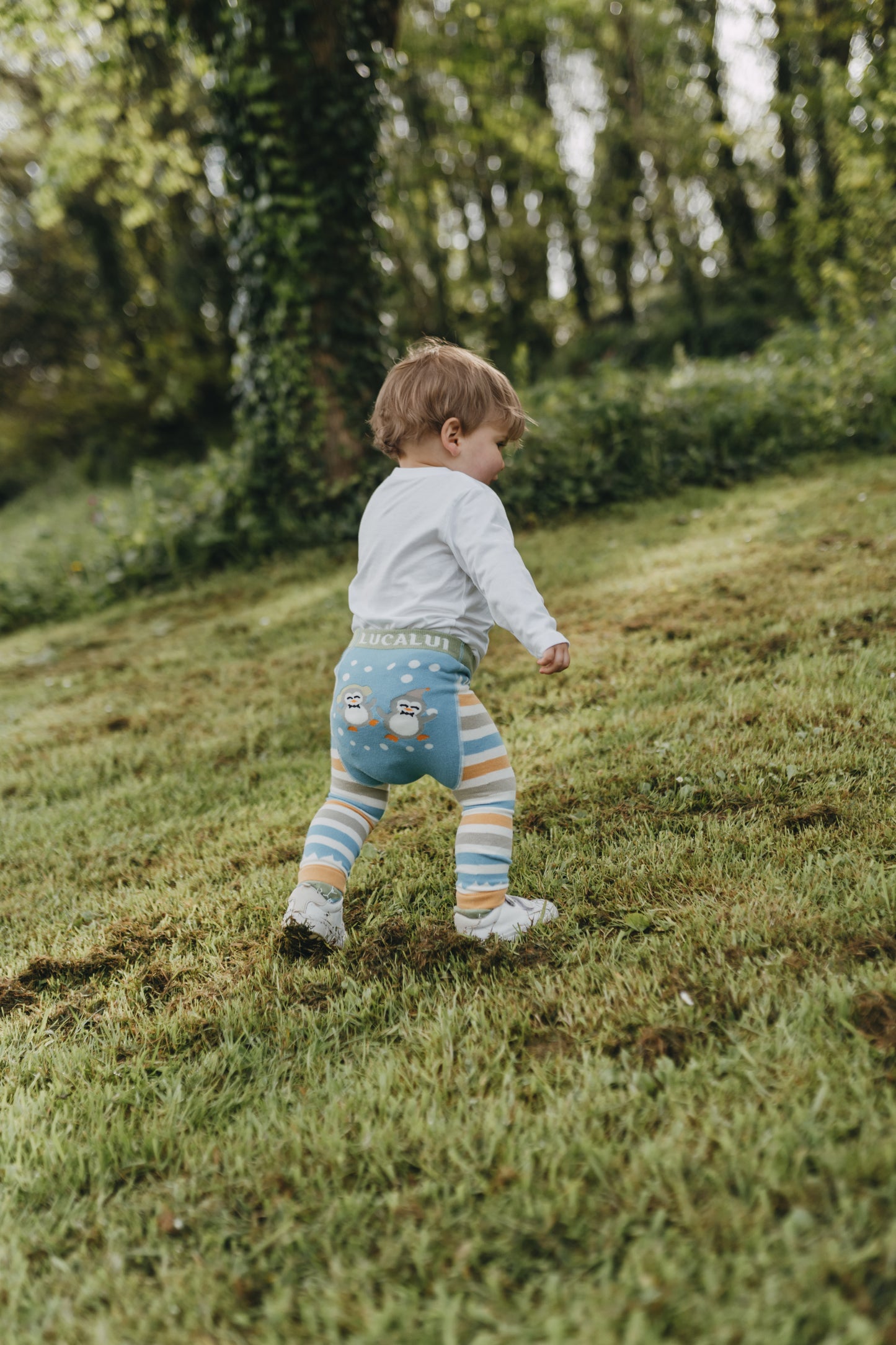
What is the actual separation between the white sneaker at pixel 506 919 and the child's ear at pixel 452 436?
3.98 feet

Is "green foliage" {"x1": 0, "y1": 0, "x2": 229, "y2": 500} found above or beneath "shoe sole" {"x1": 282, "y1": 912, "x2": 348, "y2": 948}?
above

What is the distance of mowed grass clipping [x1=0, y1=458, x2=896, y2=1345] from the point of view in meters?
1.25

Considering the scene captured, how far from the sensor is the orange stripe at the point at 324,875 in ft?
7.26

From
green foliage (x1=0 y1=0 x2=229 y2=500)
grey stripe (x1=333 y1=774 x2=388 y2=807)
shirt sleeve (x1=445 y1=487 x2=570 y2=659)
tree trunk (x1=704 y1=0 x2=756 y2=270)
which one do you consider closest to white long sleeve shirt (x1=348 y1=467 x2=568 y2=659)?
shirt sleeve (x1=445 y1=487 x2=570 y2=659)

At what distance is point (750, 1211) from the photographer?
4.18 feet

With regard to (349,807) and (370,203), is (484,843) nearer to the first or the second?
(349,807)

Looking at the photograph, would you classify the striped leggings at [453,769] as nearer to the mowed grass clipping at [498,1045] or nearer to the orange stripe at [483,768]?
the orange stripe at [483,768]

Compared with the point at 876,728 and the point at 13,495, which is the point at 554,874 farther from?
the point at 13,495

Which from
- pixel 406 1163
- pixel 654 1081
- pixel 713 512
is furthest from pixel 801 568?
pixel 406 1163

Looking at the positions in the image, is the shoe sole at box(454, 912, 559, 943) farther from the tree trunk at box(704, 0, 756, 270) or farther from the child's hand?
the tree trunk at box(704, 0, 756, 270)

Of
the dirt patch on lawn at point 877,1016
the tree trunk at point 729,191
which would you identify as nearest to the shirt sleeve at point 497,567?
the dirt patch on lawn at point 877,1016

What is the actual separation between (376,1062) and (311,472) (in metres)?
6.52

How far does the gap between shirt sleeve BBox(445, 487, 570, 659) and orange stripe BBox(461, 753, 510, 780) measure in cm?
29

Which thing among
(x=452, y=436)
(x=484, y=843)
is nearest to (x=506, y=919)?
(x=484, y=843)
